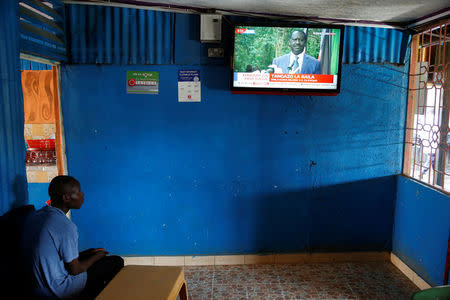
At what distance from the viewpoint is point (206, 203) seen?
12.2 feet

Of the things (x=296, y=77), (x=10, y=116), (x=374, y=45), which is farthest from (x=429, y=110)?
(x=10, y=116)

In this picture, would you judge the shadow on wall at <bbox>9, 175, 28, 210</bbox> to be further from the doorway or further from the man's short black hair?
the doorway

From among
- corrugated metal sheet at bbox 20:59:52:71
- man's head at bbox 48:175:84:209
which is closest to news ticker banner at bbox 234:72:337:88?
man's head at bbox 48:175:84:209

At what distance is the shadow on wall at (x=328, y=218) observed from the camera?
3.77 metres

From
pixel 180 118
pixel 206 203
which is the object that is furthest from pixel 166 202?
pixel 180 118

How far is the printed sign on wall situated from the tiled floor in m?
2.01

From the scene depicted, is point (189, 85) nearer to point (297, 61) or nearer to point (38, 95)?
point (297, 61)

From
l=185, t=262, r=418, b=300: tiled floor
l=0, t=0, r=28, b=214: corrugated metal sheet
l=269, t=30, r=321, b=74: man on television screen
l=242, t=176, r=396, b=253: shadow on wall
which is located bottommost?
l=185, t=262, r=418, b=300: tiled floor

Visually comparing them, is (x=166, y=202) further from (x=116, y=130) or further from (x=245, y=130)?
(x=245, y=130)

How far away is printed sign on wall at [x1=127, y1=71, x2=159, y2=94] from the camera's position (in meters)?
3.49

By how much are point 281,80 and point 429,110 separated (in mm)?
1570

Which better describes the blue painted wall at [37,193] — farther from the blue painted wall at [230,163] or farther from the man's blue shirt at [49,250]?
the man's blue shirt at [49,250]

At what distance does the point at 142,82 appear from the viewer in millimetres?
3498

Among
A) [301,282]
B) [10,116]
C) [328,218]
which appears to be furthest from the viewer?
[328,218]
